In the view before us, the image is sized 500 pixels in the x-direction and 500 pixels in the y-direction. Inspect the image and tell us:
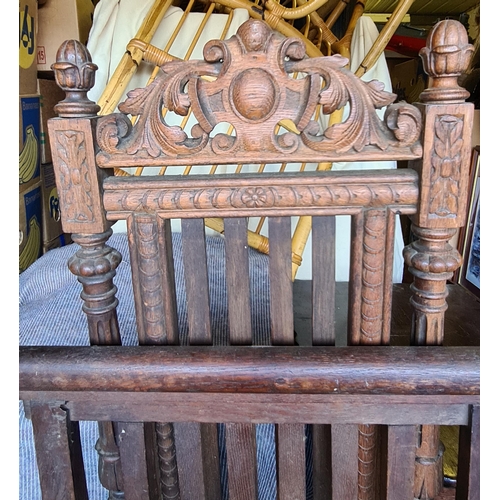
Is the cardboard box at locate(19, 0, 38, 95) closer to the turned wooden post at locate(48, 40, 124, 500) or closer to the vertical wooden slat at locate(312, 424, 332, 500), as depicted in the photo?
the turned wooden post at locate(48, 40, 124, 500)

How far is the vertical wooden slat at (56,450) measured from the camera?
60 centimetres

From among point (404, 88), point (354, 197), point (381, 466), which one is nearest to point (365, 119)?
point (354, 197)

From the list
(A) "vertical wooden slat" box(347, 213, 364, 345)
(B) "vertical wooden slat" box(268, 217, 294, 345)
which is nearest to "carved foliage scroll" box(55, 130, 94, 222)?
(B) "vertical wooden slat" box(268, 217, 294, 345)

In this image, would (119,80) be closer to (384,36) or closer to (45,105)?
(45,105)

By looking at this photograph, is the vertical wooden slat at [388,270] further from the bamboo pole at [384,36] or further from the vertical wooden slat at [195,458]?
the bamboo pole at [384,36]

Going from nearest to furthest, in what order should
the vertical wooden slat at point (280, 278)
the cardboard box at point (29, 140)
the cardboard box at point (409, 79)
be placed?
the vertical wooden slat at point (280, 278) < the cardboard box at point (29, 140) < the cardboard box at point (409, 79)

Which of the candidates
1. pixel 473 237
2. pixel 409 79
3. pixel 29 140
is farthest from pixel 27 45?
pixel 409 79

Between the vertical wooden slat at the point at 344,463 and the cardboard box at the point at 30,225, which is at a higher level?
the cardboard box at the point at 30,225

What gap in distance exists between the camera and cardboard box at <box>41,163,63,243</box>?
1676 millimetres

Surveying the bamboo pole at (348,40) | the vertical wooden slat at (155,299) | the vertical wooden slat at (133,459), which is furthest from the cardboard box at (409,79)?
the vertical wooden slat at (133,459)

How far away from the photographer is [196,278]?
0.63 metres

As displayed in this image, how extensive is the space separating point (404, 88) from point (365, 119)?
2.49 metres

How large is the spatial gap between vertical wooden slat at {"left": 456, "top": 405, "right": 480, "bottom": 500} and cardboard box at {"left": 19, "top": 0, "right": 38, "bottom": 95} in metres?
1.51

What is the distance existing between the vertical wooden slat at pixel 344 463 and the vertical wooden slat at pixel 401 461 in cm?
4
